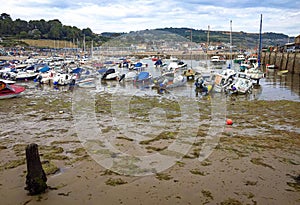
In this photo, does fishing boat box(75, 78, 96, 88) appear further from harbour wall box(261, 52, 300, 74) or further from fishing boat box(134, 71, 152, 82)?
harbour wall box(261, 52, 300, 74)

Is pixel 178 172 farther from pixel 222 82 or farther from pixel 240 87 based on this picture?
pixel 222 82

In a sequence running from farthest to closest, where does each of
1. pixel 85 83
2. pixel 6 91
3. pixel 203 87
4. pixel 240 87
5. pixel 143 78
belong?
pixel 143 78
pixel 85 83
pixel 203 87
pixel 240 87
pixel 6 91

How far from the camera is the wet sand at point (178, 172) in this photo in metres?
6.17

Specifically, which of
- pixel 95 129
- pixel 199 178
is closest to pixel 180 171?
pixel 199 178

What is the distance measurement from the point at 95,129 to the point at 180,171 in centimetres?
564

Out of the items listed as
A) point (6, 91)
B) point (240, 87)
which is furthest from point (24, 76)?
point (240, 87)

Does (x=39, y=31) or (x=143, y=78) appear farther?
(x=39, y=31)

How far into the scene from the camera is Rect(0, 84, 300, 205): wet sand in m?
6.17

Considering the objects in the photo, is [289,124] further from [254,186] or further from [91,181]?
[91,181]

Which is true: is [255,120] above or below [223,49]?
below

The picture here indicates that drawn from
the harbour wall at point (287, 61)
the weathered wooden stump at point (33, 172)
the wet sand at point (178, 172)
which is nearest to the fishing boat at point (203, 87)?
the wet sand at point (178, 172)

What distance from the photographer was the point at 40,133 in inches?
453

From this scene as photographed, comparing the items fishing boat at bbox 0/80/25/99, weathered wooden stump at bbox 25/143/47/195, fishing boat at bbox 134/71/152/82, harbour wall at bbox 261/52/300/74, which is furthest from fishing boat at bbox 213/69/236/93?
weathered wooden stump at bbox 25/143/47/195

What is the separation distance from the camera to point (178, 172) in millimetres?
7504
